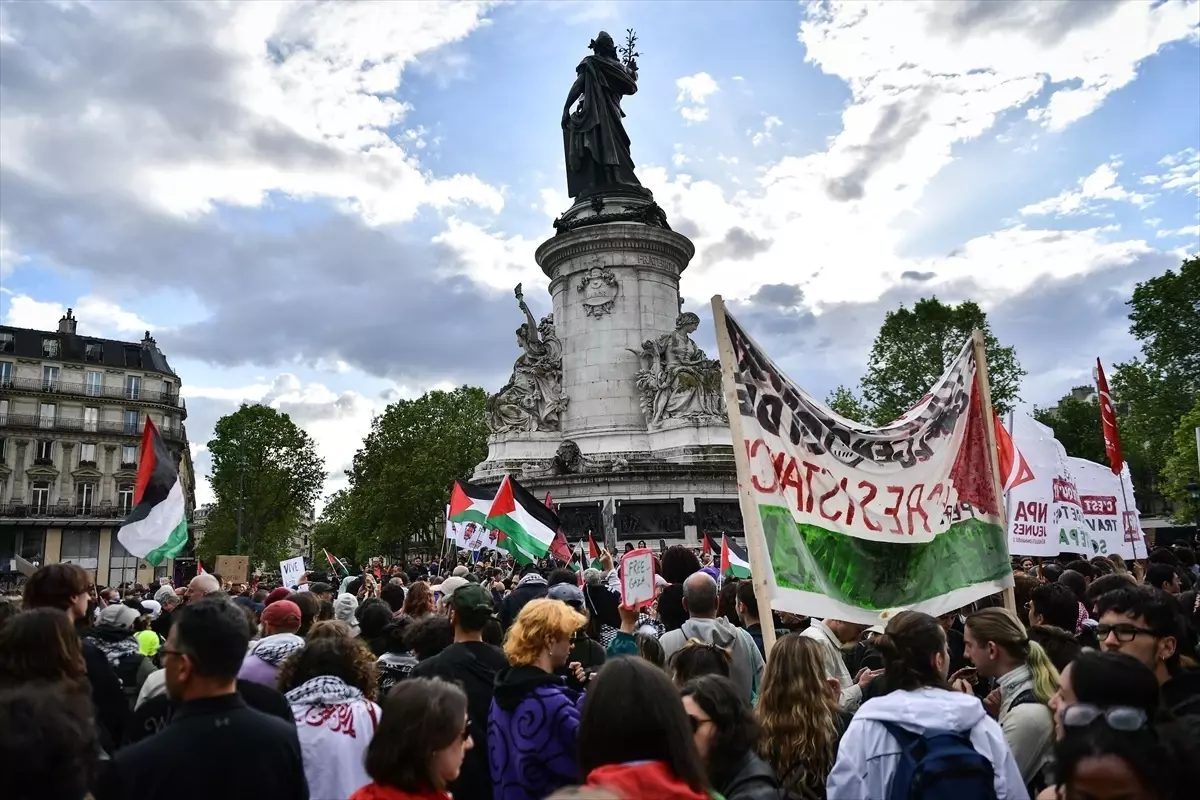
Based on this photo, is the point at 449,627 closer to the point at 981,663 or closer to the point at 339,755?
the point at 339,755

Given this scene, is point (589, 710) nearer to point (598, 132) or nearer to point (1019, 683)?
point (1019, 683)

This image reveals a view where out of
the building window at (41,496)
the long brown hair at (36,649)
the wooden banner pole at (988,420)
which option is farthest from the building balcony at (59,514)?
the wooden banner pole at (988,420)

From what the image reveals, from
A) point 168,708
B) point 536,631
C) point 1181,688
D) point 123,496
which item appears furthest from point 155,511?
point 123,496

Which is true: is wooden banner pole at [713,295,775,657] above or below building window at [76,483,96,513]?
below

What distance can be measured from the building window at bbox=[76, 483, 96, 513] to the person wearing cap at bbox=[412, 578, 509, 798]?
62796mm

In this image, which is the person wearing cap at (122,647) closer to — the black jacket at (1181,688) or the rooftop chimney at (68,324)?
the black jacket at (1181,688)

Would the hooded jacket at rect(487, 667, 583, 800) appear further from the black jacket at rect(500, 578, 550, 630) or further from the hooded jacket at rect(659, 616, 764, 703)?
the black jacket at rect(500, 578, 550, 630)

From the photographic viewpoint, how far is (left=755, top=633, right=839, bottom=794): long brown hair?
14.6 ft

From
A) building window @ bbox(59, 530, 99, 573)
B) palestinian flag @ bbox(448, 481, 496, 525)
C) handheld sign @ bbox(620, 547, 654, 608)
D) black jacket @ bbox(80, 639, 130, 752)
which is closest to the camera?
black jacket @ bbox(80, 639, 130, 752)

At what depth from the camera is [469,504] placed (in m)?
16.7

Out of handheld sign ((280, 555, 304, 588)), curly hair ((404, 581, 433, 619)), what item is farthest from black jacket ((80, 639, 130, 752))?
handheld sign ((280, 555, 304, 588))

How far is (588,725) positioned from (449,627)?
3.35 m

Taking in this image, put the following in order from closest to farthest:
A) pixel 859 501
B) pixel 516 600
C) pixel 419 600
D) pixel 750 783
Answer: pixel 750 783 < pixel 859 501 < pixel 419 600 < pixel 516 600

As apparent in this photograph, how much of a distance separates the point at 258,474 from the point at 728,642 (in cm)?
6392
